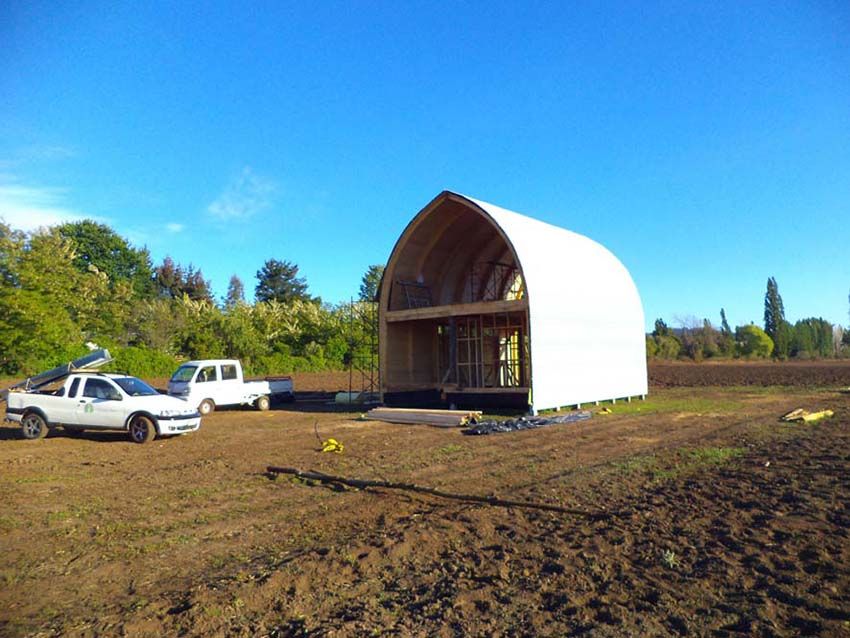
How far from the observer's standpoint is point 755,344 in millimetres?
70438

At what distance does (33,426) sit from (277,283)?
54913 mm

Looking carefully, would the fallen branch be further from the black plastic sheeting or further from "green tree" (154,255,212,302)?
"green tree" (154,255,212,302)

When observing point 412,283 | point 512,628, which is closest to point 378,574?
point 512,628

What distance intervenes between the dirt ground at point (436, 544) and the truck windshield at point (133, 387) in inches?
90.1

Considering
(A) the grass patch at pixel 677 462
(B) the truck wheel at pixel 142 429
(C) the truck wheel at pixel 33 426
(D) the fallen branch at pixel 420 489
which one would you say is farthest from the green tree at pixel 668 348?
(D) the fallen branch at pixel 420 489

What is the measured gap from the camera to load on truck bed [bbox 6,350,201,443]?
46.0 ft

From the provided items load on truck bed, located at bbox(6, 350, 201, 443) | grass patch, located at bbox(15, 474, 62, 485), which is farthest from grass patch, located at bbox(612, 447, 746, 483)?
load on truck bed, located at bbox(6, 350, 201, 443)

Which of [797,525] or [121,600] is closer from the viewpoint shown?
[121,600]

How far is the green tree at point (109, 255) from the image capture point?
176 feet

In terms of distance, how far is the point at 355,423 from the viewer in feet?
57.5

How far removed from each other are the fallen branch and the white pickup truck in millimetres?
10699

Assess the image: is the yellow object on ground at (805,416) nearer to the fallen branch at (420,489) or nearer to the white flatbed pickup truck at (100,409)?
the fallen branch at (420,489)

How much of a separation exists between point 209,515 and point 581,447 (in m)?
7.39

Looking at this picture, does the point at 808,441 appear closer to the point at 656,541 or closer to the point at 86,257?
the point at 656,541
